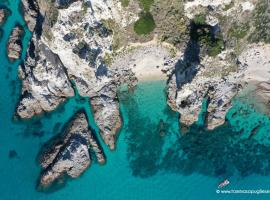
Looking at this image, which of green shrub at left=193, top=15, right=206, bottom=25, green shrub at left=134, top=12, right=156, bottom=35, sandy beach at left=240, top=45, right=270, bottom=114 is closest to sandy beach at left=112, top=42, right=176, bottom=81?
green shrub at left=134, top=12, right=156, bottom=35

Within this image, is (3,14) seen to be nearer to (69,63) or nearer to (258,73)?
(69,63)

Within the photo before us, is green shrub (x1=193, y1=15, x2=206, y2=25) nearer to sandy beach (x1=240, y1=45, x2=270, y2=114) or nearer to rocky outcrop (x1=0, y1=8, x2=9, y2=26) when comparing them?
sandy beach (x1=240, y1=45, x2=270, y2=114)

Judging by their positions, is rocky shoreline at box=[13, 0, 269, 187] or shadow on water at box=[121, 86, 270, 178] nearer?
rocky shoreline at box=[13, 0, 269, 187]

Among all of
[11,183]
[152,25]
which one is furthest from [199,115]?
[11,183]

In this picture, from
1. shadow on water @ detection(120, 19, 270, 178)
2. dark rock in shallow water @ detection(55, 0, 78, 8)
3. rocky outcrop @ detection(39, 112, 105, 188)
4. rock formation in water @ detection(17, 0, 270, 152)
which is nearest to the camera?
dark rock in shallow water @ detection(55, 0, 78, 8)

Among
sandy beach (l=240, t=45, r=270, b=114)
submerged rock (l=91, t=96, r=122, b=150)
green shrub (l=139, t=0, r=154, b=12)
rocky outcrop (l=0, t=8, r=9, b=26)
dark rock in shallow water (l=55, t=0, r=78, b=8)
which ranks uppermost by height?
dark rock in shallow water (l=55, t=0, r=78, b=8)

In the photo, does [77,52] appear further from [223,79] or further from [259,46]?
[259,46]
